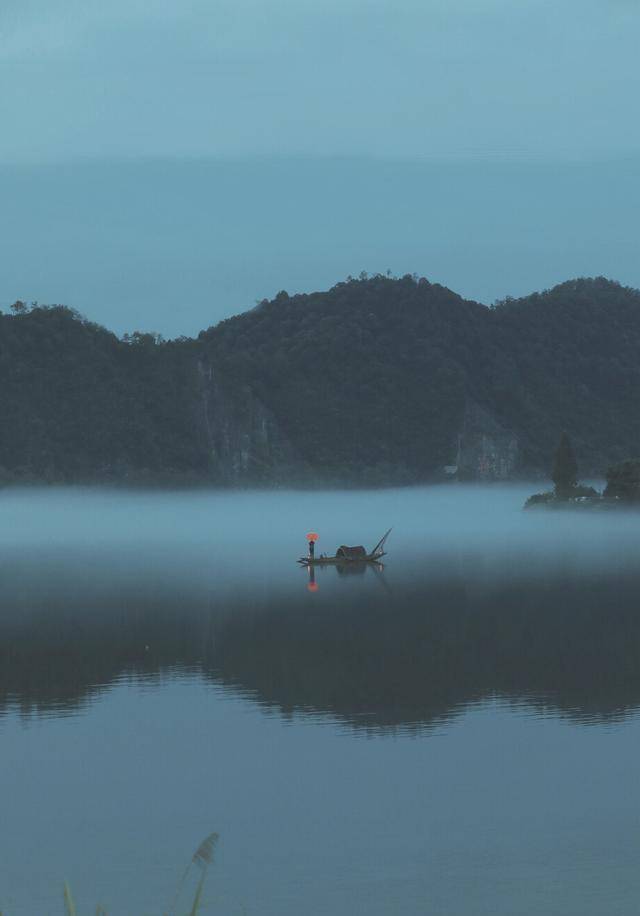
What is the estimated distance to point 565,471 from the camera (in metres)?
147

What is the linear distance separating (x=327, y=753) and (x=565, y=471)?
12162 centimetres

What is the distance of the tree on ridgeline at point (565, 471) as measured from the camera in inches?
5630

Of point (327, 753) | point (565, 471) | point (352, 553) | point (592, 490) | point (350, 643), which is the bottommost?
point (327, 753)

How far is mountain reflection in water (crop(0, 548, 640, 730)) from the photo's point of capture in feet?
114

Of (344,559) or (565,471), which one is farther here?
(565,471)

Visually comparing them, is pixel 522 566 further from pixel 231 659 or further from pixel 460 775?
pixel 460 775

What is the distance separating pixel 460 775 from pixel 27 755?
8366mm

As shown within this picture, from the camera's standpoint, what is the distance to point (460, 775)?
2577cm

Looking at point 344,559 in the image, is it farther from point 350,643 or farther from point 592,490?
point 592,490

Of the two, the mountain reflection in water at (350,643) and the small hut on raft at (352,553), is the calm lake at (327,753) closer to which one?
the mountain reflection in water at (350,643)

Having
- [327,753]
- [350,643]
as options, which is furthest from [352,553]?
[327,753]

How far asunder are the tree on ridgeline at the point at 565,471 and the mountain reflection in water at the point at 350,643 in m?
67.1

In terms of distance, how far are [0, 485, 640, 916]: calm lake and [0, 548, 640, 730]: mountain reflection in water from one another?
17cm

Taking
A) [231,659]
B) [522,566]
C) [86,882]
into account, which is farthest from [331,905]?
[522,566]
